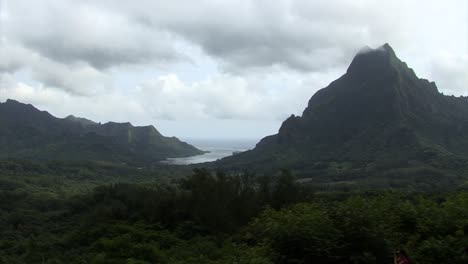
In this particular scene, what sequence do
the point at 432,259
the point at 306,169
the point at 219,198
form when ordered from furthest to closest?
the point at 306,169 < the point at 219,198 < the point at 432,259

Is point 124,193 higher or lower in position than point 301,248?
lower

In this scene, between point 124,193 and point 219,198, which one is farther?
point 124,193

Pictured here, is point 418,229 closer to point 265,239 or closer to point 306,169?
point 265,239

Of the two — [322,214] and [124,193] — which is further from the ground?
[322,214]

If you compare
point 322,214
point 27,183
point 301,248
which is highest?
point 322,214

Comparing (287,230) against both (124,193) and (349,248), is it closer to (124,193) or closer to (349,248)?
(349,248)

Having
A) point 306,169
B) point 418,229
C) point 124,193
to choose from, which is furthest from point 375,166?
point 418,229

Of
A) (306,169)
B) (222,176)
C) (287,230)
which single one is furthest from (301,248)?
(306,169)

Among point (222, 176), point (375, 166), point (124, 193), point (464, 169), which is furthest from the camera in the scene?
point (375, 166)

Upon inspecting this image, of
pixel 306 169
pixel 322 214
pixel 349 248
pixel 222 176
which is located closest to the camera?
pixel 349 248
